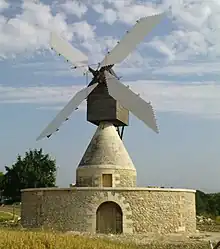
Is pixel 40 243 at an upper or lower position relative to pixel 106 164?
lower

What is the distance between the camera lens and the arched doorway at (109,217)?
2031cm

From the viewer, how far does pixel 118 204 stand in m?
20.1

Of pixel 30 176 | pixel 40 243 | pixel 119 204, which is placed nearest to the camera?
pixel 40 243

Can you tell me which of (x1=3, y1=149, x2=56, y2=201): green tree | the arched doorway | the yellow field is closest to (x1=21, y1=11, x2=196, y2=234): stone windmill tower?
the arched doorway

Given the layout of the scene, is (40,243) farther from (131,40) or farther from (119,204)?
(131,40)

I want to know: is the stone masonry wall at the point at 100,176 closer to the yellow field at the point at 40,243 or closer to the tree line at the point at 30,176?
the yellow field at the point at 40,243

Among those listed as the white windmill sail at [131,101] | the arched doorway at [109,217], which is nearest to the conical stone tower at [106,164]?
the white windmill sail at [131,101]

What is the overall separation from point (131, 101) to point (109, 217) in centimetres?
597

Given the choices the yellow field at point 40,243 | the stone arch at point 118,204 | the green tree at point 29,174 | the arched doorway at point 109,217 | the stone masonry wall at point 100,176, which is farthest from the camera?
the green tree at point 29,174

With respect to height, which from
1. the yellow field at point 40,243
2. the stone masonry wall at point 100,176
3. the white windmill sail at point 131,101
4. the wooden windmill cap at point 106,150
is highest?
the white windmill sail at point 131,101

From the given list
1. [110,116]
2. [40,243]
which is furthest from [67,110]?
[40,243]

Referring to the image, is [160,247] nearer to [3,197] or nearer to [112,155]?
[112,155]

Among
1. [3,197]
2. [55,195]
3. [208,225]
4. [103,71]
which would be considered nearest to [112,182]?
[55,195]

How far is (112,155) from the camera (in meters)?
22.7
